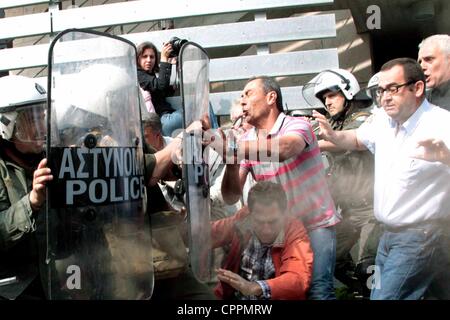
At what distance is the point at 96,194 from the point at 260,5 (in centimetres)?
291

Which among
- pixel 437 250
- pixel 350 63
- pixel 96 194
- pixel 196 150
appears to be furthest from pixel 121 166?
pixel 350 63

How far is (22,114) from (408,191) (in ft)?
5.55

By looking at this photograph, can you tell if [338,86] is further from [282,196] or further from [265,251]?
[265,251]

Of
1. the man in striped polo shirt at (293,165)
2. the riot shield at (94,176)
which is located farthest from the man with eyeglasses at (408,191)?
the riot shield at (94,176)

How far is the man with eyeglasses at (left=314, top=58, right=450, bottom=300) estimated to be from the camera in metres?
3.25

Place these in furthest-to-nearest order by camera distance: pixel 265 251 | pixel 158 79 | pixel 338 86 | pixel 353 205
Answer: pixel 158 79 → pixel 338 86 → pixel 353 205 → pixel 265 251

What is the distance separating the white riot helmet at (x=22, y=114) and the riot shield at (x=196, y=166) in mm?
619

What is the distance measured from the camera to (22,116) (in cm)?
318

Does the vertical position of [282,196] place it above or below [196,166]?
below

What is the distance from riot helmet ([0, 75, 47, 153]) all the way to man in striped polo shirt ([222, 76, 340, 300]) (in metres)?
0.86

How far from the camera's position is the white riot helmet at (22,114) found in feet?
10.4

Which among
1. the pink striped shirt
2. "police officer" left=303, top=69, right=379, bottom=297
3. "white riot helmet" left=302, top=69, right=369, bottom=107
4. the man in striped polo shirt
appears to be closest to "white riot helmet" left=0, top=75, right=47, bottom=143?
the man in striped polo shirt

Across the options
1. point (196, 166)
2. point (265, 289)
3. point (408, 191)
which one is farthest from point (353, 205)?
point (196, 166)

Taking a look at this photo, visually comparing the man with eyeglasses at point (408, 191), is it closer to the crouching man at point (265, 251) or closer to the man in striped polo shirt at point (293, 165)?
the man in striped polo shirt at point (293, 165)
